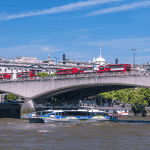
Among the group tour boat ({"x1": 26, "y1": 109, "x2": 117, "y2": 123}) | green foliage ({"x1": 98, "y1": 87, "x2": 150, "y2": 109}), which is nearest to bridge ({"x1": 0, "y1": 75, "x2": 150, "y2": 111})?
tour boat ({"x1": 26, "y1": 109, "x2": 117, "y2": 123})

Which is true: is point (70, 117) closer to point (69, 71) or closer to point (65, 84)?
point (65, 84)

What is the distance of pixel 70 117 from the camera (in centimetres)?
7881

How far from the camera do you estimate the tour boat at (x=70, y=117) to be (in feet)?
252

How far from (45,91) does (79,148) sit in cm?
5432

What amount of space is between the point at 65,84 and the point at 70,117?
15451 mm

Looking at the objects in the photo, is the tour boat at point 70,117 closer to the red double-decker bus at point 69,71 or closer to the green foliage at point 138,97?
the red double-decker bus at point 69,71

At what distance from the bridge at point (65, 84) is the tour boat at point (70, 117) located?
8.72 metres

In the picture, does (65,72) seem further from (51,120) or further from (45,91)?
(51,120)

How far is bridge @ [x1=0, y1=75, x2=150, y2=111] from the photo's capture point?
8245 cm

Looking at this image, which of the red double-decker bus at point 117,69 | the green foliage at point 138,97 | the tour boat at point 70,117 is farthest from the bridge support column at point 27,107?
the green foliage at point 138,97

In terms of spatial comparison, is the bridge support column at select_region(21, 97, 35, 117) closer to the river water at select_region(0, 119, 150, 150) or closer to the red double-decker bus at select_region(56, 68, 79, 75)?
the red double-decker bus at select_region(56, 68, 79, 75)

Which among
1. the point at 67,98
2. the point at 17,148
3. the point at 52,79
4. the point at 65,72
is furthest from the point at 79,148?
the point at 67,98

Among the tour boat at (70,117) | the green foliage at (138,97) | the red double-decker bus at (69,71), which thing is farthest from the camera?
the green foliage at (138,97)

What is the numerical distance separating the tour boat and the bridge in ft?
28.6
